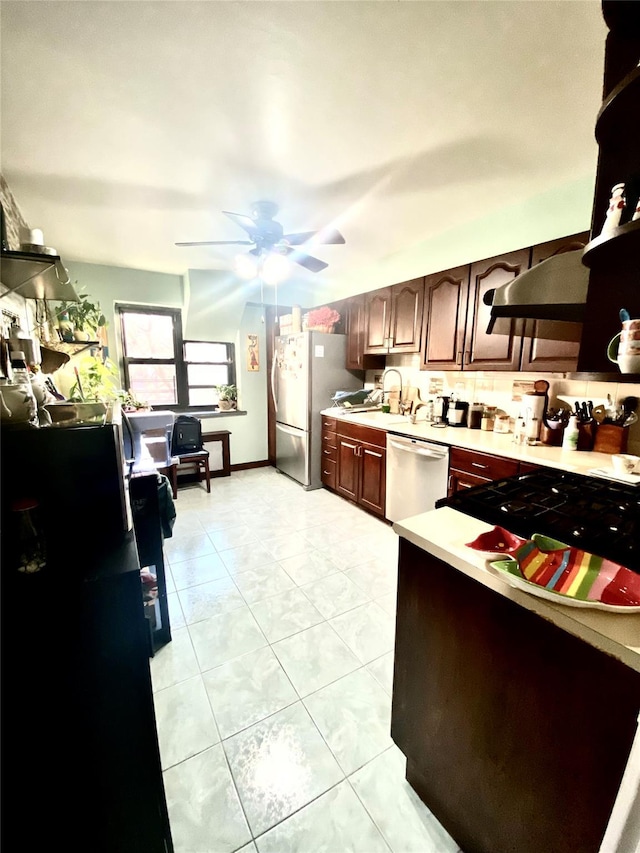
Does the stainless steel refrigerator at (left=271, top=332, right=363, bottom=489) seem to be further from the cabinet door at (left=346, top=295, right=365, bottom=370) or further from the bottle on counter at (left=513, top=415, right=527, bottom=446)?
the bottle on counter at (left=513, top=415, right=527, bottom=446)

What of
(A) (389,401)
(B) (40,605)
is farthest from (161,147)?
(A) (389,401)

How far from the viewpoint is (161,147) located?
65.4 inches

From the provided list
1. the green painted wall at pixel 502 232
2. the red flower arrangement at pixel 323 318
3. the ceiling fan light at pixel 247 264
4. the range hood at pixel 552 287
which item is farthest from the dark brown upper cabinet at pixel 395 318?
the range hood at pixel 552 287

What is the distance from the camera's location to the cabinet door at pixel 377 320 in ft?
10.5

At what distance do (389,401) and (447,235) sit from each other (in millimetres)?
1557

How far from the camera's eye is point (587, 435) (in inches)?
82.1

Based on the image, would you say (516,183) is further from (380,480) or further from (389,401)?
(380,480)

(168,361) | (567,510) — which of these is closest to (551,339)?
(567,510)

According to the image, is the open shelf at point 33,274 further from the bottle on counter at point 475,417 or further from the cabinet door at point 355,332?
the bottle on counter at point 475,417

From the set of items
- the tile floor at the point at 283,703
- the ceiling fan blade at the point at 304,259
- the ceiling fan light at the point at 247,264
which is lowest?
the tile floor at the point at 283,703

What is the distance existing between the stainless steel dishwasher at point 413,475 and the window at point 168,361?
2621mm

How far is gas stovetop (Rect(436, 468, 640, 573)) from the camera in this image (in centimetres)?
87

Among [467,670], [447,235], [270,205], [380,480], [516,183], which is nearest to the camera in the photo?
[467,670]

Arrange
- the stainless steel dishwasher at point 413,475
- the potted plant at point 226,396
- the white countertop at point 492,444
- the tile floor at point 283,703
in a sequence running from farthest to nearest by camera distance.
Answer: the potted plant at point 226,396
the stainless steel dishwasher at point 413,475
the white countertop at point 492,444
the tile floor at point 283,703
